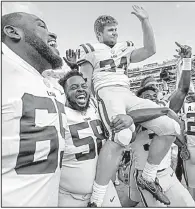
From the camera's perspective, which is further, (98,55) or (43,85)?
(98,55)

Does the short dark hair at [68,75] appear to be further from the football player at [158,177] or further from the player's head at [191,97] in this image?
the player's head at [191,97]

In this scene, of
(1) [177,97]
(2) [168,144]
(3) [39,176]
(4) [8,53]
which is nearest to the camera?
(3) [39,176]

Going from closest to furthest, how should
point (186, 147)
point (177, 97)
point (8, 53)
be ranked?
point (8, 53), point (177, 97), point (186, 147)

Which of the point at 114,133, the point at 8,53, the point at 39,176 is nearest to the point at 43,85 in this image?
the point at 8,53

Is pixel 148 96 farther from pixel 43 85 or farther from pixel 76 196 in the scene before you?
pixel 43 85

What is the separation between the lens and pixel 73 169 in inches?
68.2

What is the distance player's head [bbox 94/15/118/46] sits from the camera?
76.7 inches

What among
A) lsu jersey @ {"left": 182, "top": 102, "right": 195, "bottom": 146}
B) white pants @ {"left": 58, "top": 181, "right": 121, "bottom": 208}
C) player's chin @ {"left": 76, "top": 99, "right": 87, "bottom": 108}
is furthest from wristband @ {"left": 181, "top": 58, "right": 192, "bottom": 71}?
white pants @ {"left": 58, "top": 181, "right": 121, "bottom": 208}

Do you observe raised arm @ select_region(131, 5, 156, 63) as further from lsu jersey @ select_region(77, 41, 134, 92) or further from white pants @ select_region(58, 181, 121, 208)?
white pants @ select_region(58, 181, 121, 208)

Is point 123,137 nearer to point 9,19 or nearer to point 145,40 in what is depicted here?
point 145,40

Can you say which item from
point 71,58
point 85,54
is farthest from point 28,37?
point 71,58

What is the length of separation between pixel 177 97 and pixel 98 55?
95 centimetres

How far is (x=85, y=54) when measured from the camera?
1875 millimetres

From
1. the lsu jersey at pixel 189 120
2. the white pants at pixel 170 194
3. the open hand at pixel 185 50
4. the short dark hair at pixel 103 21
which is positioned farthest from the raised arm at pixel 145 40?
the lsu jersey at pixel 189 120
